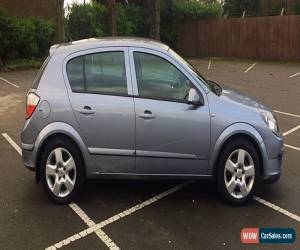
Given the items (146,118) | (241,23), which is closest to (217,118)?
(146,118)

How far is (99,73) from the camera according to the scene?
5160mm

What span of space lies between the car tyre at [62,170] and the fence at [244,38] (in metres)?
22.0

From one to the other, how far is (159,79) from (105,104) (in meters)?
0.68

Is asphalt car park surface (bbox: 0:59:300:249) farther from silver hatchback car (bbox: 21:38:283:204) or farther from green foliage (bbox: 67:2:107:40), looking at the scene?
green foliage (bbox: 67:2:107:40)

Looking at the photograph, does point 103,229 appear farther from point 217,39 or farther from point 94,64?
point 217,39

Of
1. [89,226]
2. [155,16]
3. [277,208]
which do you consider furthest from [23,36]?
[277,208]

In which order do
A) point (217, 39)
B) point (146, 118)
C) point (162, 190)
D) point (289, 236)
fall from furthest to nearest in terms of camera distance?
point (217, 39) < point (162, 190) < point (146, 118) < point (289, 236)

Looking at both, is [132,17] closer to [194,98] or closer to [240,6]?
[240,6]

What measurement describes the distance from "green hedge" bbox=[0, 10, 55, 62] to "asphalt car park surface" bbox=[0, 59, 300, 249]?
54.7ft

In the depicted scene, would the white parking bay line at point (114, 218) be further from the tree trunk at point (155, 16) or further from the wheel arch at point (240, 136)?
the tree trunk at point (155, 16)

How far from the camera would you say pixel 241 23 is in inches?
1089

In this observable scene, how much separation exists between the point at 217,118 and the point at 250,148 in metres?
0.51

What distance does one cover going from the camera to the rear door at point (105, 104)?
16.5 feet

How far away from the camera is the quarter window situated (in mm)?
5129
